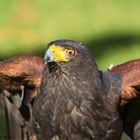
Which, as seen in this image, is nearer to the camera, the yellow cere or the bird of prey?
the yellow cere

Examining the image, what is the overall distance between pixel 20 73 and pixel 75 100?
66 centimetres

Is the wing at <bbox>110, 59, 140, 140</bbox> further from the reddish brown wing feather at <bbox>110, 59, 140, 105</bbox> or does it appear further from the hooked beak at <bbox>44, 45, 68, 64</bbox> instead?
the hooked beak at <bbox>44, 45, 68, 64</bbox>

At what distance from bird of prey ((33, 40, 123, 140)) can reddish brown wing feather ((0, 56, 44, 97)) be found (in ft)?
1.13

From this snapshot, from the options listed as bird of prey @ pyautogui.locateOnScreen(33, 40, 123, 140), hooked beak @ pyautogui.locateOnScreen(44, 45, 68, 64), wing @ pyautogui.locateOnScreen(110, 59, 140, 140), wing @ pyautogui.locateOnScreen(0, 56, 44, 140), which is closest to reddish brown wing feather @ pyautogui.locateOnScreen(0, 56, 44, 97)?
wing @ pyautogui.locateOnScreen(0, 56, 44, 140)

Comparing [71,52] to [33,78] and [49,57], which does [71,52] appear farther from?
[33,78]

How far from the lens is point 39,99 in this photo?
19.9ft

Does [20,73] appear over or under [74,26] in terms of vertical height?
over

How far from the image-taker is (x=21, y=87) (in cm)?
662

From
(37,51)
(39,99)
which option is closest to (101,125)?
(39,99)

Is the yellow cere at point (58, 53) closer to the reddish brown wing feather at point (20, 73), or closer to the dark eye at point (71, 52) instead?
the dark eye at point (71, 52)

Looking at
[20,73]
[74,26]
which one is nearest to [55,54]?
[20,73]

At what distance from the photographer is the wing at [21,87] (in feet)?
21.2

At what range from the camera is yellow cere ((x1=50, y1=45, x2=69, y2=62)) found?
5.75 meters

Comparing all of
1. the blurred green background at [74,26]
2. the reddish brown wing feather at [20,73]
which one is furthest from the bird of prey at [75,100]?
the blurred green background at [74,26]
